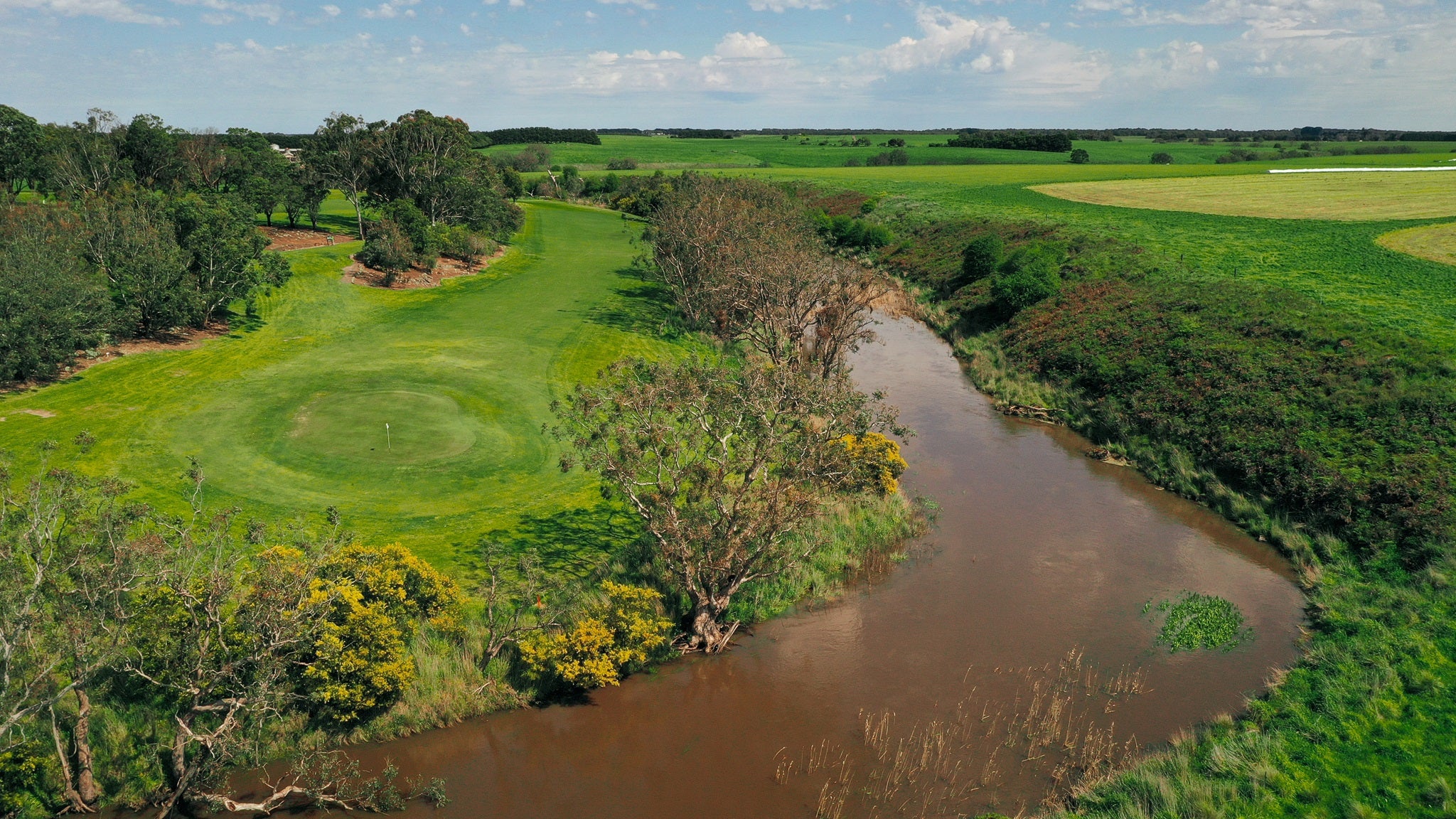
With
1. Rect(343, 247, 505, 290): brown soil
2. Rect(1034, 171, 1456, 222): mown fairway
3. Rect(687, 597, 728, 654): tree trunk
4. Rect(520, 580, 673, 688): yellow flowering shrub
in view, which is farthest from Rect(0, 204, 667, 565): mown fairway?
Rect(1034, 171, 1456, 222): mown fairway

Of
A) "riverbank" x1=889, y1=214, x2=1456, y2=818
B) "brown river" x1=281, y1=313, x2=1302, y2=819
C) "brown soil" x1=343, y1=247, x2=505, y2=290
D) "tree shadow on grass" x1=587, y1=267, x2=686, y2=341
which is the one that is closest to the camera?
"riverbank" x1=889, y1=214, x2=1456, y2=818

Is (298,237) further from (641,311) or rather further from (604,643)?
(604,643)

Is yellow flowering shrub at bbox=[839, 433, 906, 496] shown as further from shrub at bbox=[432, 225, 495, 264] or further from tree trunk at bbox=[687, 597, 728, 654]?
shrub at bbox=[432, 225, 495, 264]

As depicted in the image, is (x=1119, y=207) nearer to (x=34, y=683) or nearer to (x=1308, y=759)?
(x=1308, y=759)

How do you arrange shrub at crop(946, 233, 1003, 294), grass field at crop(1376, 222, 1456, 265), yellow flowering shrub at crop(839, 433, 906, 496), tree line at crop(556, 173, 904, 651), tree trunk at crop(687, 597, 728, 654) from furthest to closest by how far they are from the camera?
shrub at crop(946, 233, 1003, 294)
grass field at crop(1376, 222, 1456, 265)
yellow flowering shrub at crop(839, 433, 906, 496)
tree trunk at crop(687, 597, 728, 654)
tree line at crop(556, 173, 904, 651)

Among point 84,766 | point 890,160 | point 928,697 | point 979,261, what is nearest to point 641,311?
point 979,261

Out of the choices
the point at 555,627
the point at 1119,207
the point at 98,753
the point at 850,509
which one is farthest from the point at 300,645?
the point at 1119,207
